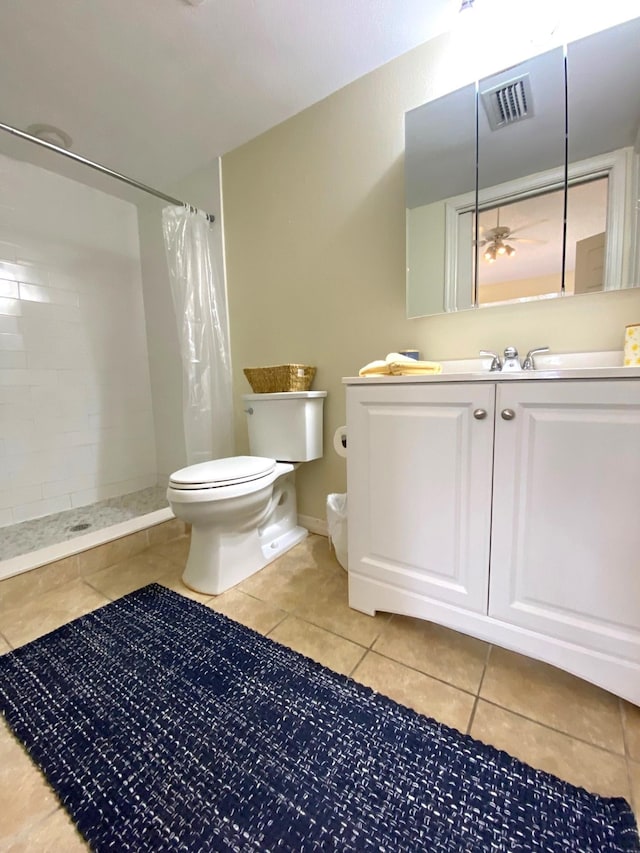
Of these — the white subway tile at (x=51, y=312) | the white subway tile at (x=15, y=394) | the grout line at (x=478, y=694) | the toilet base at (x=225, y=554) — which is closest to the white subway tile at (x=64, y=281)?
the white subway tile at (x=51, y=312)

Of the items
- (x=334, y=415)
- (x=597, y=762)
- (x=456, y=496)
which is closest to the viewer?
(x=597, y=762)

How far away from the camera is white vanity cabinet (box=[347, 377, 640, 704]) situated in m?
0.78

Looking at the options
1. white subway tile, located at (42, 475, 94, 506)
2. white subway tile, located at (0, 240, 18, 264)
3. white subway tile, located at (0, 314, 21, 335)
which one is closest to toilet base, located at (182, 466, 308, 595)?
white subway tile, located at (42, 475, 94, 506)

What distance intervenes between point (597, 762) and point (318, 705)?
1.93ft

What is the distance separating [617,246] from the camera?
1065mm

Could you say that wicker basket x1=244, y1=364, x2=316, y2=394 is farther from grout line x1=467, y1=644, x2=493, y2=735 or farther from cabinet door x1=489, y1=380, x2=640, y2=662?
grout line x1=467, y1=644, x2=493, y2=735

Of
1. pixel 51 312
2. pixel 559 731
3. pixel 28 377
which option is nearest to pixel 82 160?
pixel 51 312

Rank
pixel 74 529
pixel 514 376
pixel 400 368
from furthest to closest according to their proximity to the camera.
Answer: pixel 74 529
pixel 400 368
pixel 514 376

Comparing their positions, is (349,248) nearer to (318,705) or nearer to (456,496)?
(456,496)

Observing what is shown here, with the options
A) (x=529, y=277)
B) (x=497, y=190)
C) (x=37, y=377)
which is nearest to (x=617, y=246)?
(x=529, y=277)

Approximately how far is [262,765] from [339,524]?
0.77m

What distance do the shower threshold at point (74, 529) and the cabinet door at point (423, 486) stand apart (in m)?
1.13

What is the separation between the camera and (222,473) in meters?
1.28

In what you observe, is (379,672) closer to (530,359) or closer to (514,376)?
(514,376)
